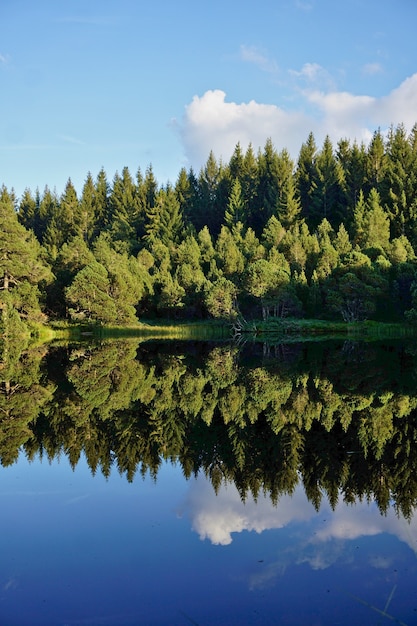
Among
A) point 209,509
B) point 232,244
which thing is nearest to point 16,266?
point 232,244

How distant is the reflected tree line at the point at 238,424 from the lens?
1088cm

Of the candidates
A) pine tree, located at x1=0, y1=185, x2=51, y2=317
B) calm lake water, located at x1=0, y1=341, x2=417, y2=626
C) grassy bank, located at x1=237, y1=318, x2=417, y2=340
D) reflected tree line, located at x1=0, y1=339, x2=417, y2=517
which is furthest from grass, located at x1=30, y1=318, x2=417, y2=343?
calm lake water, located at x1=0, y1=341, x2=417, y2=626

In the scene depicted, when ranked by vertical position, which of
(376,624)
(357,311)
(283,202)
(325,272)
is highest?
(283,202)

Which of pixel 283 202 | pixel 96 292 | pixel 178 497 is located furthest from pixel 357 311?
pixel 178 497

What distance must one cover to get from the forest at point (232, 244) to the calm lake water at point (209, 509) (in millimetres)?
39323

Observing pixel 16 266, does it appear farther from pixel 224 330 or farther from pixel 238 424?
pixel 238 424

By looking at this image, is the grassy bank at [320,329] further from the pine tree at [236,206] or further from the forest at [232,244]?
the pine tree at [236,206]

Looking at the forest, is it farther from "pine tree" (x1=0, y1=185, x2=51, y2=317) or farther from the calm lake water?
the calm lake water

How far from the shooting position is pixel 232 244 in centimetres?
7912

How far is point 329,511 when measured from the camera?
29.8 feet

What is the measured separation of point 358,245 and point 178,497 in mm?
75359

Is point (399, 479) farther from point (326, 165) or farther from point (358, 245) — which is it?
point (326, 165)

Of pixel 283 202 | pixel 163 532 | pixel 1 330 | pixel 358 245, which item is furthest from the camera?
pixel 283 202

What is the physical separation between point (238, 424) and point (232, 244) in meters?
65.1
